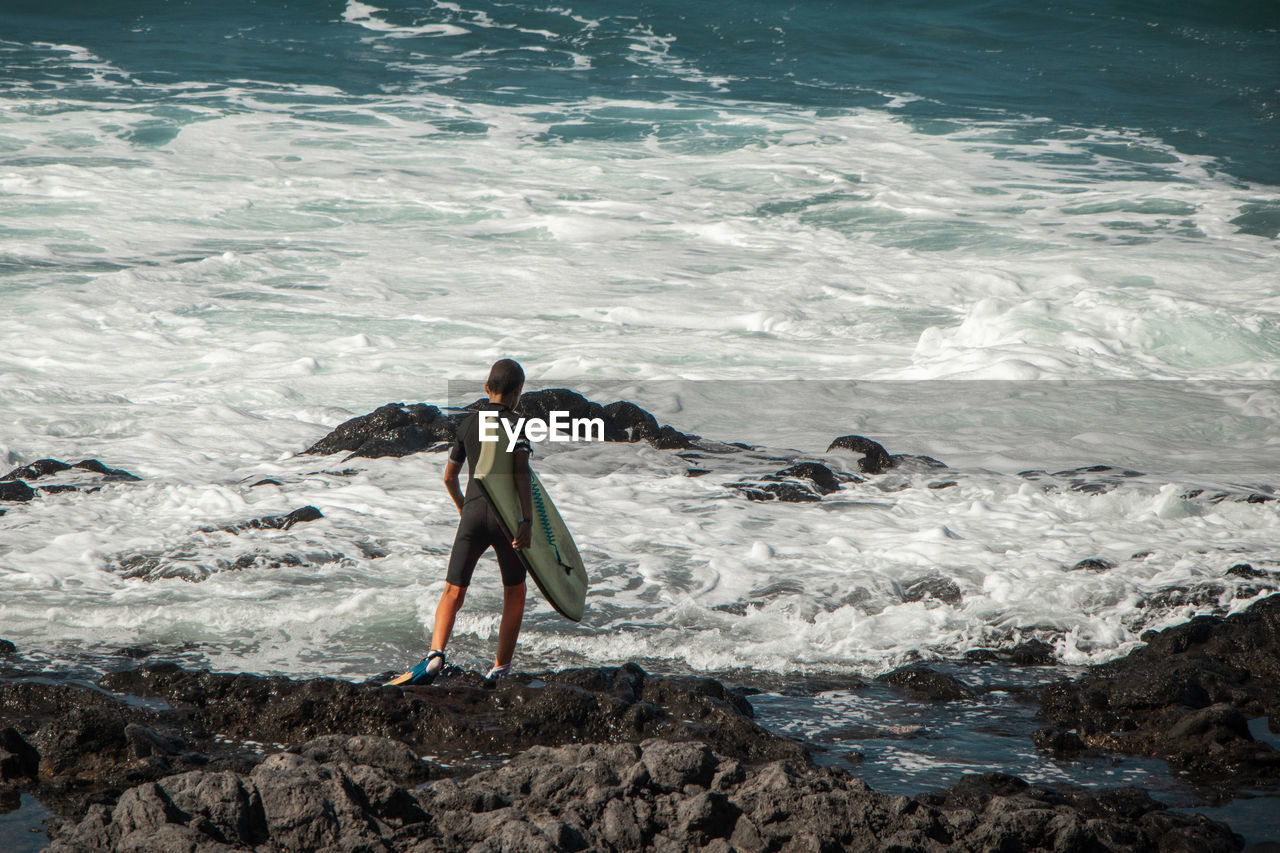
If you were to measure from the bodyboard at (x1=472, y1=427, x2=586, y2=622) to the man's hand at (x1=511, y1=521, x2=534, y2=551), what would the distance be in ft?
0.10

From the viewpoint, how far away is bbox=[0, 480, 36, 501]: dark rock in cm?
812

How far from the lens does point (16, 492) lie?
26.7 feet

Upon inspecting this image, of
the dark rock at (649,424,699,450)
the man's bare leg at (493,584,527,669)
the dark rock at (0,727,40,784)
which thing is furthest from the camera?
the dark rock at (649,424,699,450)

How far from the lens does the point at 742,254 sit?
60.8 ft

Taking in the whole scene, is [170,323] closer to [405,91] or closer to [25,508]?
[25,508]

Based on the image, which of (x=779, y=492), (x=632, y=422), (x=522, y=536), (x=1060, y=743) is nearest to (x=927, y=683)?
(x=1060, y=743)

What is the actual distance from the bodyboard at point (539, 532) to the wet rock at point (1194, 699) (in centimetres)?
205

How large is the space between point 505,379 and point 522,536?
63cm

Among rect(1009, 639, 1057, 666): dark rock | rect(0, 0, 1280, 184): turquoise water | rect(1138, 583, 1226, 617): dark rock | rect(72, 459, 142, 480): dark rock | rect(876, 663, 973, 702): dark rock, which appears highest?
rect(0, 0, 1280, 184): turquoise water

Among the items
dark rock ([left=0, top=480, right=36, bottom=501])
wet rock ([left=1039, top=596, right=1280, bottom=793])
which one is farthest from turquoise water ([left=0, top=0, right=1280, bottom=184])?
wet rock ([left=1039, top=596, right=1280, bottom=793])

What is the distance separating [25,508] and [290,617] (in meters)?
2.74

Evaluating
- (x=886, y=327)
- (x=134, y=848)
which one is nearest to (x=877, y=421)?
(x=886, y=327)

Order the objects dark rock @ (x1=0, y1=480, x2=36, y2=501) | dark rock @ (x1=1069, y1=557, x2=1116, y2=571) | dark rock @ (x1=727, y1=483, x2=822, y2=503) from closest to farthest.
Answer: dark rock @ (x1=1069, y1=557, x2=1116, y2=571), dark rock @ (x1=0, y1=480, x2=36, y2=501), dark rock @ (x1=727, y1=483, x2=822, y2=503)

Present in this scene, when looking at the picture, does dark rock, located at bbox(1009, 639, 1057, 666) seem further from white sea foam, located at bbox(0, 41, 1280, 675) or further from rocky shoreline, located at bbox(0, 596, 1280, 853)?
rocky shoreline, located at bbox(0, 596, 1280, 853)
